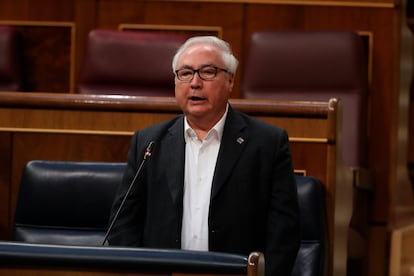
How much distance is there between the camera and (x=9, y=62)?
1624 mm

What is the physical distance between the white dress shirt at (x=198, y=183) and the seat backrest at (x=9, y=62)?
0.64 m

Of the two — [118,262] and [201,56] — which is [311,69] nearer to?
[201,56]

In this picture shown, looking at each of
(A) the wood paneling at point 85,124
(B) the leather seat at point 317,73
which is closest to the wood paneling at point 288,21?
(B) the leather seat at point 317,73

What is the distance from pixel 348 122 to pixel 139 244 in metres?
0.52

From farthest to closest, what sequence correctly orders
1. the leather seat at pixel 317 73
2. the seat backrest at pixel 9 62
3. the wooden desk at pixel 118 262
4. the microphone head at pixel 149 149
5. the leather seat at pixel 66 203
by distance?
1. the seat backrest at pixel 9 62
2. the leather seat at pixel 317 73
3. the leather seat at pixel 66 203
4. the microphone head at pixel 149 149
5. the wooden desk at pixel 118 262

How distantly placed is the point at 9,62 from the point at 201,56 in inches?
26.6

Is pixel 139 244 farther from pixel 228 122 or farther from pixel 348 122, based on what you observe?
pixel 348 122

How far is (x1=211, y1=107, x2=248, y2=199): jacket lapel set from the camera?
1.01 meters

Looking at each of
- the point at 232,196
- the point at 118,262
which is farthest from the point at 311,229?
the point at 118,262

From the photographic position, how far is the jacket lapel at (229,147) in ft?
3.31

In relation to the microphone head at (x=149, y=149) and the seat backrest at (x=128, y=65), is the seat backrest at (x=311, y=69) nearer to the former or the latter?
the seat backrest at (x=128, y=65)

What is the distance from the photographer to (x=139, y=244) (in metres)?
1.04

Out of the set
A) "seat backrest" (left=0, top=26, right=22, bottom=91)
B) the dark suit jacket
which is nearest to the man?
the dark suit jacket

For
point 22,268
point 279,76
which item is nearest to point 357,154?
point 279,76
